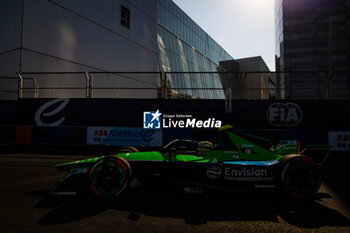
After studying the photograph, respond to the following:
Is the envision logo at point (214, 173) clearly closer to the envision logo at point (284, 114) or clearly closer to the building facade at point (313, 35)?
the envision logo at point (284, 114)

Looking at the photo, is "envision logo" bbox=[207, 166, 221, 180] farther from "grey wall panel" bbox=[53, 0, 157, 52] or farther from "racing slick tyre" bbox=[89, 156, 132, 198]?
"grey wall panel" bbox=[53, 0, 157, 52]

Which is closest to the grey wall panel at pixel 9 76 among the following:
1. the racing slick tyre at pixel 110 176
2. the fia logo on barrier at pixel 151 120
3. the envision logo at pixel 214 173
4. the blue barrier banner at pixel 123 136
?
the blue barrier banner at pixel 123 136

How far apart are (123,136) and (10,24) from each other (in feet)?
36.0

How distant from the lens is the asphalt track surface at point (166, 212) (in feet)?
10.6

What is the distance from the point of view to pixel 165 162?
4.62m

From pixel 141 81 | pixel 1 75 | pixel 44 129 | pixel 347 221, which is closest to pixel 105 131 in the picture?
pixel 44 129

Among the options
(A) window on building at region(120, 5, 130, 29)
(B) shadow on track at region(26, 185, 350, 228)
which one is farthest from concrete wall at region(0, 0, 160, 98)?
(B) shadow on track at region(26, 185, 350, 228)

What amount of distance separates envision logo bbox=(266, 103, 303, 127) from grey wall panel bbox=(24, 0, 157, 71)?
14087 millimetres

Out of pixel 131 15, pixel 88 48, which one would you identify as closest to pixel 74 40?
pixel 88 48

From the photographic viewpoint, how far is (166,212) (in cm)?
376

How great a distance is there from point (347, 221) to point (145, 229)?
278 cm

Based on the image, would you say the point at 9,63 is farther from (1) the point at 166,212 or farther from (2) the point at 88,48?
(1) the point at 166,212

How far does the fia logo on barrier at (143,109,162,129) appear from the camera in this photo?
11.8 metres

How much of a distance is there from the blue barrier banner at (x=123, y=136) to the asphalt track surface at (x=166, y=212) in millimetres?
6602
